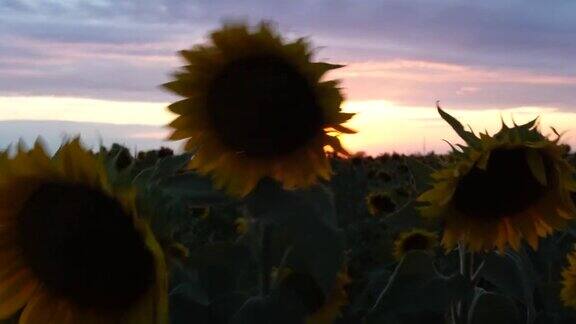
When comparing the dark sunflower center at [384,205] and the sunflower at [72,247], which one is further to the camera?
the dark sunflower center at [384,205]

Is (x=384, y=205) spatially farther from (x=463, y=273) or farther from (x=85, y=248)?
(x=85, y=248)

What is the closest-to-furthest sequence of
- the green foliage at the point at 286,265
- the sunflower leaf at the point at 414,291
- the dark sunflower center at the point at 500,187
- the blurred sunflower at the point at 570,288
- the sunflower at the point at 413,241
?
1. the green foliage at the point at 286,265
2. the sunflower leaf at the point at 414,291
3. the dark sunflower center at the point at 500,187
4. the blurred sunflower at the point at 570,288
5. the sunflower at the point at 413,241

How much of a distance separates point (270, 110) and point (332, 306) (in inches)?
32.8

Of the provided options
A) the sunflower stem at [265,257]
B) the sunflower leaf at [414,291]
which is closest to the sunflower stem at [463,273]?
the sunflower leaf at [414,291]

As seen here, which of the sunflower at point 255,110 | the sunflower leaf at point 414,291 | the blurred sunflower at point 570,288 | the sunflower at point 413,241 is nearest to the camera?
the sunflower at point 255,110

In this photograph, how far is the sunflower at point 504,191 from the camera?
264cm

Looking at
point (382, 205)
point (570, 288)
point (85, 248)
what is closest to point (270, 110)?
point (85, 248)

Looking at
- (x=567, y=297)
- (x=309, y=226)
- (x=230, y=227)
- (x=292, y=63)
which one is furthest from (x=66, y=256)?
(x=230, y=227)

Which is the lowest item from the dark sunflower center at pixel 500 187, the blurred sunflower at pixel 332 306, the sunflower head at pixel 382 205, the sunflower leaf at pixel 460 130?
the sunflower head at pixel 382 205

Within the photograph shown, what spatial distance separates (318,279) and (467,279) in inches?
29.5

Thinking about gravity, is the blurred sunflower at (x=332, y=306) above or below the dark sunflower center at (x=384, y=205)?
above

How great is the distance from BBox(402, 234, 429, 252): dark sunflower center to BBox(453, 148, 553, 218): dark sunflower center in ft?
6.89

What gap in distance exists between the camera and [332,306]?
2.79 meters

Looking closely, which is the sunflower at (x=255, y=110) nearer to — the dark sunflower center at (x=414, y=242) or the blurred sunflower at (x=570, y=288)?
the blurred sunflower at (x=570, y=288)
